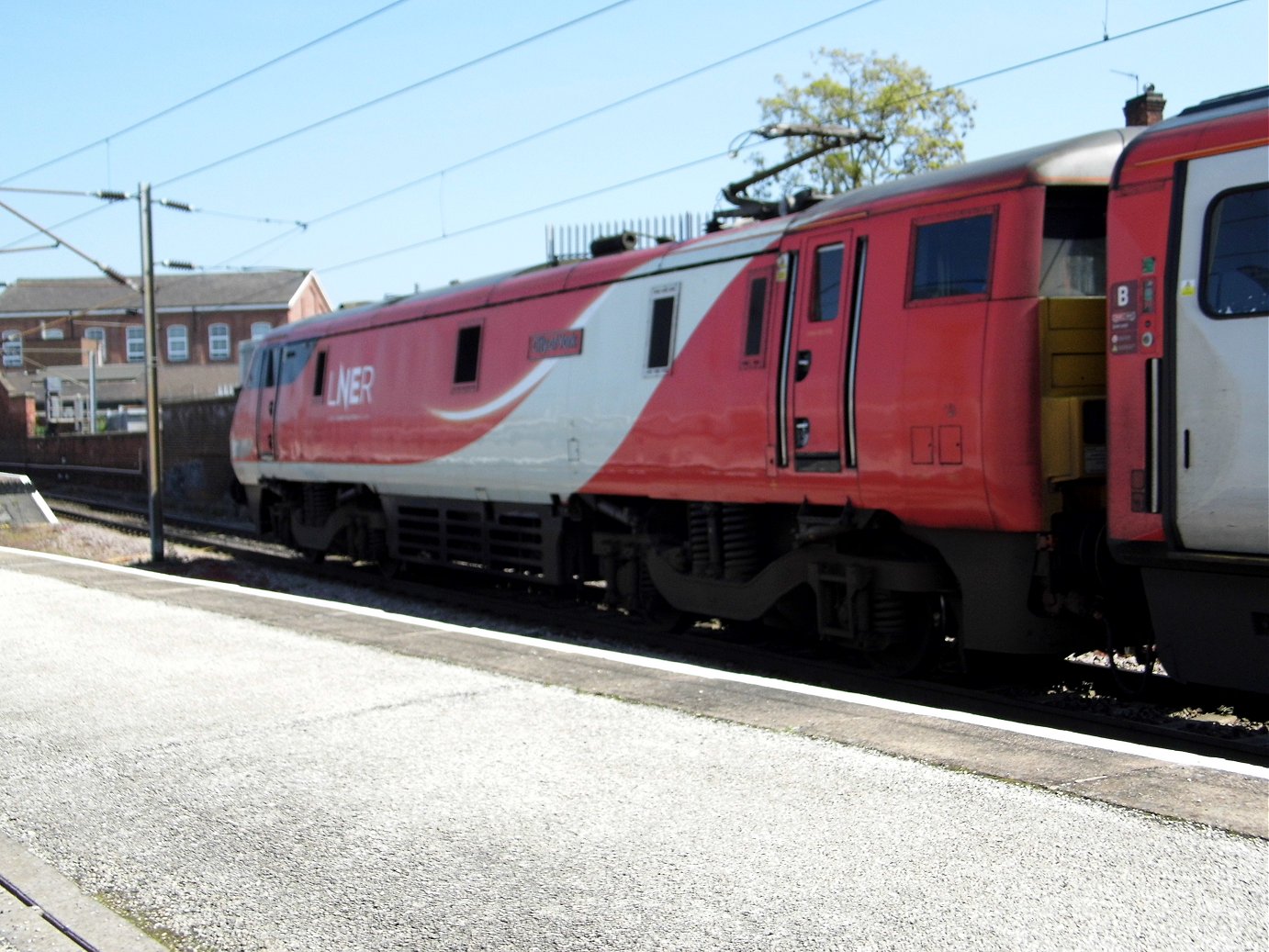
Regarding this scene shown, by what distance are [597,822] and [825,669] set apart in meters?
4.91

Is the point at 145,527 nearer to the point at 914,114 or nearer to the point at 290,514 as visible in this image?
the point at 290,514

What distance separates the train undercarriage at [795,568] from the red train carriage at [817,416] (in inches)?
0.8

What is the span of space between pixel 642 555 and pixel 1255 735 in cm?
565

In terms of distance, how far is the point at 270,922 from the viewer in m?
4.38

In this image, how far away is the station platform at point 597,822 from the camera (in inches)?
166

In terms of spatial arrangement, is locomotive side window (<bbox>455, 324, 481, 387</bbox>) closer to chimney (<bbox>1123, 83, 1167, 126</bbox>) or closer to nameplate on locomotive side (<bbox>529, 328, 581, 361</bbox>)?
nameplate on locomotive side (<bbox>529, 328, 581, 361</bbox>)

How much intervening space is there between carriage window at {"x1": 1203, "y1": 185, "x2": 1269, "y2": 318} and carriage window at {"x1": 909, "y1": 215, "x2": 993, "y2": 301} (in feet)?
4.83

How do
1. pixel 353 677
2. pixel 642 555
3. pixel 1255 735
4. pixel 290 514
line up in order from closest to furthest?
pixel 1255 735 → pixel 353 677 → pixel 642 555 → pixel 290 514

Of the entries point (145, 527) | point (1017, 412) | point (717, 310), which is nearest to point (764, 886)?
point (1017, 412)

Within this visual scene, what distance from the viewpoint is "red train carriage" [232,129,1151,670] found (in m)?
A: 7.80

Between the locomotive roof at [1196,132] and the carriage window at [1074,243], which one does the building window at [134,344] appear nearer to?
the carriage window at [1074,243]

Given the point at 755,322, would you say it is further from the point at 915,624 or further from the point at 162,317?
the point at 162,317

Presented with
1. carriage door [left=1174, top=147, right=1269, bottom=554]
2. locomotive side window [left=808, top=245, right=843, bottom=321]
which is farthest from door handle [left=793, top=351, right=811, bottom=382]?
carriage door [left=1174, top=147, right=1269, bottom=554]

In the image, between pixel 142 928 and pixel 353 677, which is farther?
pixel 353 677
